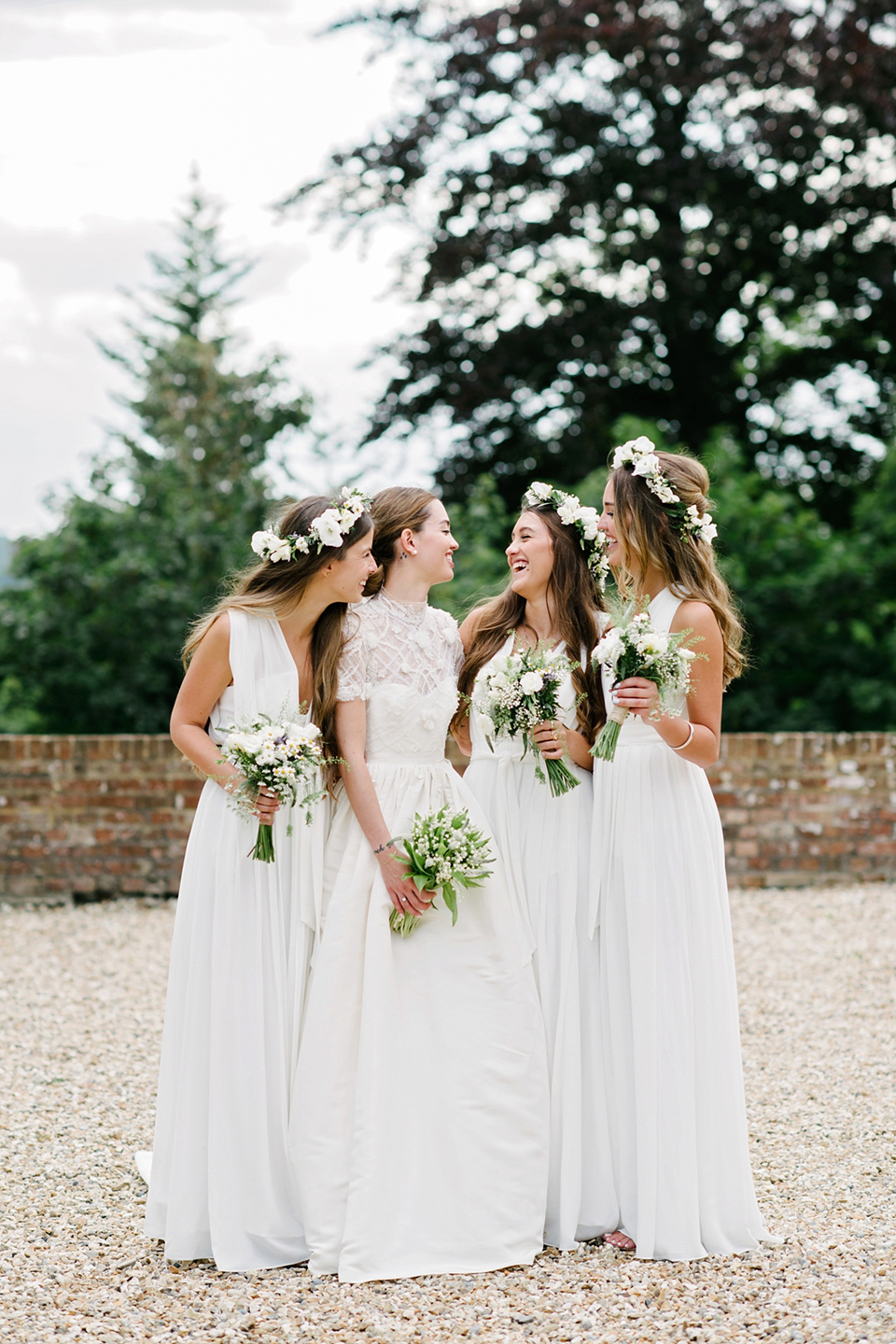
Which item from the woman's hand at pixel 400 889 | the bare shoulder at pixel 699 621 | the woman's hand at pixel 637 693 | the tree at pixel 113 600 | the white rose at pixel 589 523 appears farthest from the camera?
the tree at pixel 113 600

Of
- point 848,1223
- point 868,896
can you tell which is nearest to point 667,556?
point 848,1223

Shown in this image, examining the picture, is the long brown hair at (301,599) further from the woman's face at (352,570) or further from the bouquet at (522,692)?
the bouquet at (522,692)

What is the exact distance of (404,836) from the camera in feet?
11.9

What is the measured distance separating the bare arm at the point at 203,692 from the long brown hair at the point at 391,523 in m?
0.53

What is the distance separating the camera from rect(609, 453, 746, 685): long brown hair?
12.2ft

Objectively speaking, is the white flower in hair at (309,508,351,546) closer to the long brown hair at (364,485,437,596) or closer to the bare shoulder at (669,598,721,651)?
the long brown hair at (364,485,437,596)

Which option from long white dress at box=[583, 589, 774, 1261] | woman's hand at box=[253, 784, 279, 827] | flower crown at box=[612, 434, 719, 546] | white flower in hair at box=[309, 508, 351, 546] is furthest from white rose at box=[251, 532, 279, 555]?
long white dress at box=[583, 589, 774, 1261]

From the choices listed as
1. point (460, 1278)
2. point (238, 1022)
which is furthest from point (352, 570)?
point (460, 1278)

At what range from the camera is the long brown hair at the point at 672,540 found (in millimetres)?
3721

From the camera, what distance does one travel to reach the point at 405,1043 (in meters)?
3.55

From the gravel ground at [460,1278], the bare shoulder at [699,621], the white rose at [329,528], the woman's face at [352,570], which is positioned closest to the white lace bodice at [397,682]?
the woman's face at [352,570]

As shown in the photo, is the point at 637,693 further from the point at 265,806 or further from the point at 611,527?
the point at 265,806

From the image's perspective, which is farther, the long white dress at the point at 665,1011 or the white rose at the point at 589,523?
the white rose at the point at 589,523

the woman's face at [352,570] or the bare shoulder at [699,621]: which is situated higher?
the woman's face at [352,570]
